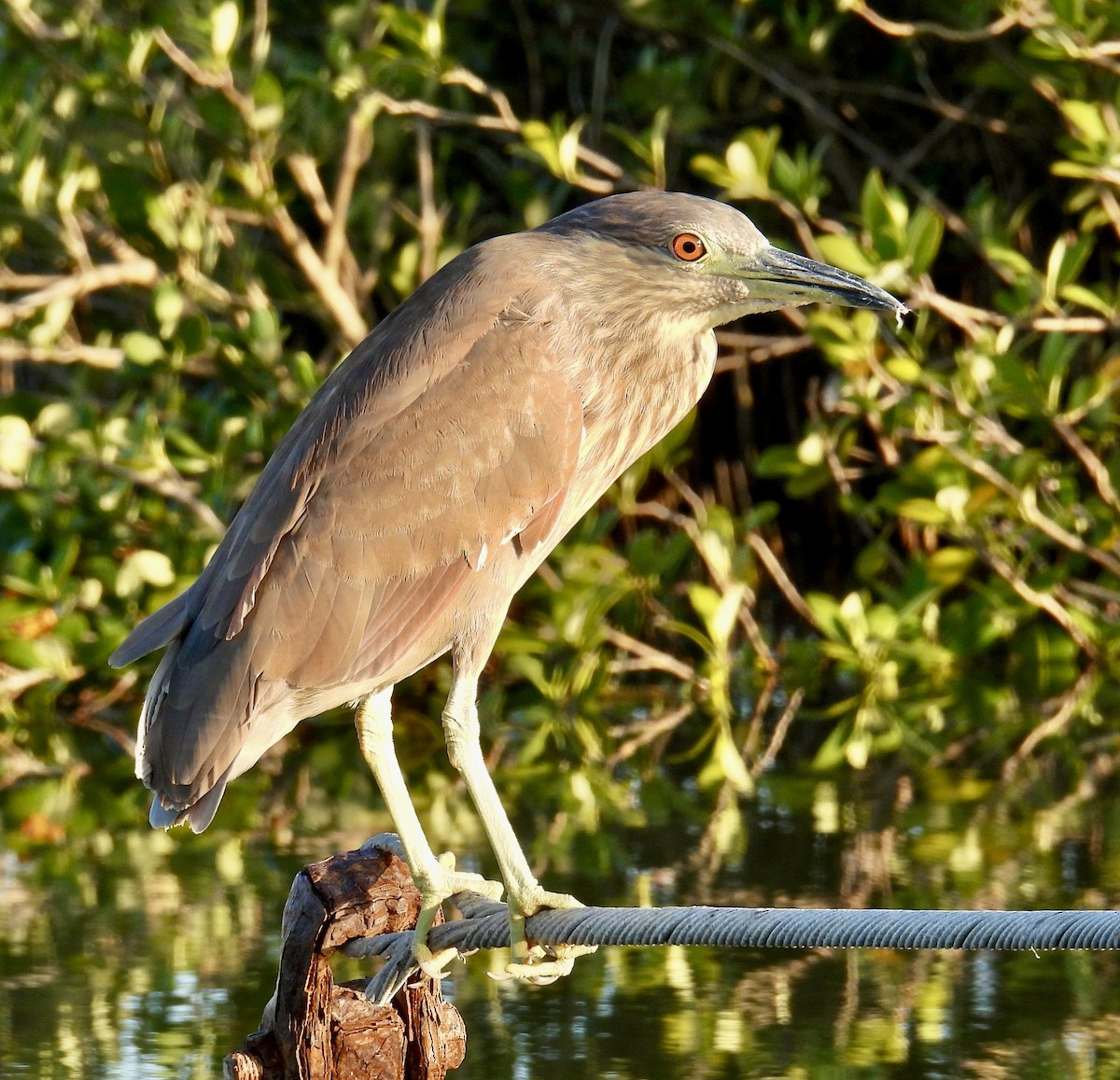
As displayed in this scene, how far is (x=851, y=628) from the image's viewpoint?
5.84 m

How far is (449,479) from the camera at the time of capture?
3154 mm

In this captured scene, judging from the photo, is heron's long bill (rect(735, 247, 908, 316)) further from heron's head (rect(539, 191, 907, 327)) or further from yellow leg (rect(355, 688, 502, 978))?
yellow leg (rect(355, 688, 502, 978))

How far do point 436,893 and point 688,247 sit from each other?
1.16 meters

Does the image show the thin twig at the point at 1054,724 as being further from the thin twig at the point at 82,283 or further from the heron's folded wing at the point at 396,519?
the thin twig at the point at 82,283

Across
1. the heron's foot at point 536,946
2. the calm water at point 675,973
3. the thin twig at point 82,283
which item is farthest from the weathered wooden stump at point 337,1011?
the thin twig at point 82,283

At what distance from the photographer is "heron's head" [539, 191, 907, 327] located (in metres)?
3.19

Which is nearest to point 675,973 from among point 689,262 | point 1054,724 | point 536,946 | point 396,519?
point 536,946

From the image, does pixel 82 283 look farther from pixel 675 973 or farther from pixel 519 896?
pixel 519 896

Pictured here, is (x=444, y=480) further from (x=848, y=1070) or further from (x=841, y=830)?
(x=841, y=830)

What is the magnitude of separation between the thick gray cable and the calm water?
0.74 metres

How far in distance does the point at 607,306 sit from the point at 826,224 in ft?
10.8

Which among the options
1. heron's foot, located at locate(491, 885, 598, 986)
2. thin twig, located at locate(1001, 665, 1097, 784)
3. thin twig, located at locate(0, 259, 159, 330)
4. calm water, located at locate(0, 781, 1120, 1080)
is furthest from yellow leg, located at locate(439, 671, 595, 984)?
thin twig, located at locate(0, 259, 159, 330)

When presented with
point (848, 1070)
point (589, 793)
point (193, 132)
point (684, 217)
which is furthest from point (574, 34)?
point (848, 1070)

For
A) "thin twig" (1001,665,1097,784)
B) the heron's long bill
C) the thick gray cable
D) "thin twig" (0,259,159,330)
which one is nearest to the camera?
the thick gray cable
